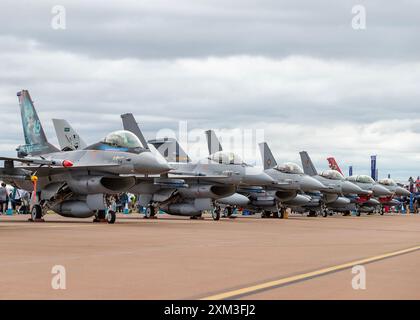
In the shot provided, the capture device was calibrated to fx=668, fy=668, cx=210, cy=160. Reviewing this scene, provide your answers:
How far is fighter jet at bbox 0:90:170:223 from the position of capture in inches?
977

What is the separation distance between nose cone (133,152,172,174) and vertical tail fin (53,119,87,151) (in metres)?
8.56

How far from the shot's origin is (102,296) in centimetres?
691

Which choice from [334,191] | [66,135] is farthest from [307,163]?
[66,135]

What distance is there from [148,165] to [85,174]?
2702 millimetres

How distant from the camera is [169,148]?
36.4 meters

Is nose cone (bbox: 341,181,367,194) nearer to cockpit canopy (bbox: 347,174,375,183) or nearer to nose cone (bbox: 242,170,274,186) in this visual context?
cockpit canopy (bbox: 347,174,375,183)

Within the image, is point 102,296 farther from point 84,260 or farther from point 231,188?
point 231,188

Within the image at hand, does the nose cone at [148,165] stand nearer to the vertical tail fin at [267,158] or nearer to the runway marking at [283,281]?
the runway marking at [283,281]

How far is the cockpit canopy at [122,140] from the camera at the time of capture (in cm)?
2530

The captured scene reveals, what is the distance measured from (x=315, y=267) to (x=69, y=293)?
Answer: 419 centimetres

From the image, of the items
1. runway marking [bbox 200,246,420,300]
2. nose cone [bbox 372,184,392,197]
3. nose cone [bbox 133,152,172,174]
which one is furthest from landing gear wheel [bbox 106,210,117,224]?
nose cone [bbox 372,184,392,197]
